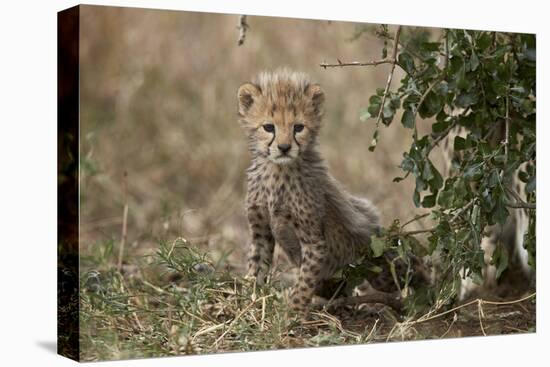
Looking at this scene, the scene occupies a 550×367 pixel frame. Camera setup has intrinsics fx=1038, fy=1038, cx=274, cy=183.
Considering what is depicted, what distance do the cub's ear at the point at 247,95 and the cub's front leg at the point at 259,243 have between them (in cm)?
44

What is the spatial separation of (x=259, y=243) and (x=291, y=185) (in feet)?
1.00

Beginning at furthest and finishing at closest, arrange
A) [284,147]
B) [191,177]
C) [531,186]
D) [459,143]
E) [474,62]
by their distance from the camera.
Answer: [191,177]
[531,186]
[459,143]
[474,62]
[284,147]

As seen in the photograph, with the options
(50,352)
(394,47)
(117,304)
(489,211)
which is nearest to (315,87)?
(394,47)

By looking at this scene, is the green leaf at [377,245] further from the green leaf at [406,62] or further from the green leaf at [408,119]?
the green leaf at [406,62]

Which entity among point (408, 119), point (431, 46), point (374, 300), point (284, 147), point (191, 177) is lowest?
point (374, 300)

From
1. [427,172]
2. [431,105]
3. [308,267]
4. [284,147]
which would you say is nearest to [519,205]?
[427,172]

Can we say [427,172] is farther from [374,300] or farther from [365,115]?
[374,300]

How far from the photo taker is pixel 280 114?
453cm

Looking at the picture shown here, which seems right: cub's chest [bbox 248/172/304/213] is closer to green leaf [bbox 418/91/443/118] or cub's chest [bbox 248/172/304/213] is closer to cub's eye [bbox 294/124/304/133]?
cub's eye [bbox 294/124/304/133]

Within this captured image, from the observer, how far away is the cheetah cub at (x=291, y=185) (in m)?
4.54

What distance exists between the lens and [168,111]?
23.7 ft

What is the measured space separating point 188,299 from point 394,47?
4.84 ft

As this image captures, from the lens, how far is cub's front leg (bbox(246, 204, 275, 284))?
4.61 m

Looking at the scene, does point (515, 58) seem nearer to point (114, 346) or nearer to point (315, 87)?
point (315, 87)
